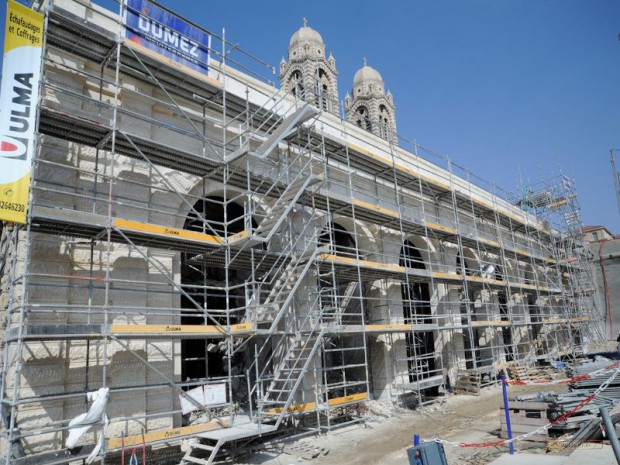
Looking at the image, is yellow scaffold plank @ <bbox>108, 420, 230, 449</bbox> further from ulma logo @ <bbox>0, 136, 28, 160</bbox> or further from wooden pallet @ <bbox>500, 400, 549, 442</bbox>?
wooden pallet @ <bbox>500, 400, 549, 442</bbox>

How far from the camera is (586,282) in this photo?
29.6 meters

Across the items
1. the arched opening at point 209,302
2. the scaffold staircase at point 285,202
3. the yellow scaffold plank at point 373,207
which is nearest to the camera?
the scaffold staircase at point 285,202

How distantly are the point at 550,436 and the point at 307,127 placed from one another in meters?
9.50

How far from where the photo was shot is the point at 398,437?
10.9 m

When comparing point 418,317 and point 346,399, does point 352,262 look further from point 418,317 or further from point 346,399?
point 418,317

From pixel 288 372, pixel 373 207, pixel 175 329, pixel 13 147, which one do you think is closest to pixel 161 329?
pixel 175 329

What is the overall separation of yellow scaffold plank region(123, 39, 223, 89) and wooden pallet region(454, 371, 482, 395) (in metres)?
13.1

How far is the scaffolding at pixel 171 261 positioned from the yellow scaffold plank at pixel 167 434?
0.03 meters

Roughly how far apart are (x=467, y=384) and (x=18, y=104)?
52.1 feet

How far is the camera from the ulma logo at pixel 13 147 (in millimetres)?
7453

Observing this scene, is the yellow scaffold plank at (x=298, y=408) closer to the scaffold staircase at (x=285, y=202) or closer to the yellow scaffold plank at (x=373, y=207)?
the scaffold staircase at (x=285, y=202)

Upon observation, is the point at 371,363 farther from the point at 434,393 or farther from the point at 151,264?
the point at 151,264

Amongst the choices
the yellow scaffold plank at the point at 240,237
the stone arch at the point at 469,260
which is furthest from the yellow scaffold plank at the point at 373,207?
the stone arch at the point at 469,260

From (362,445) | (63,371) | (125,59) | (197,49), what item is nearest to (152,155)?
(125,59)
